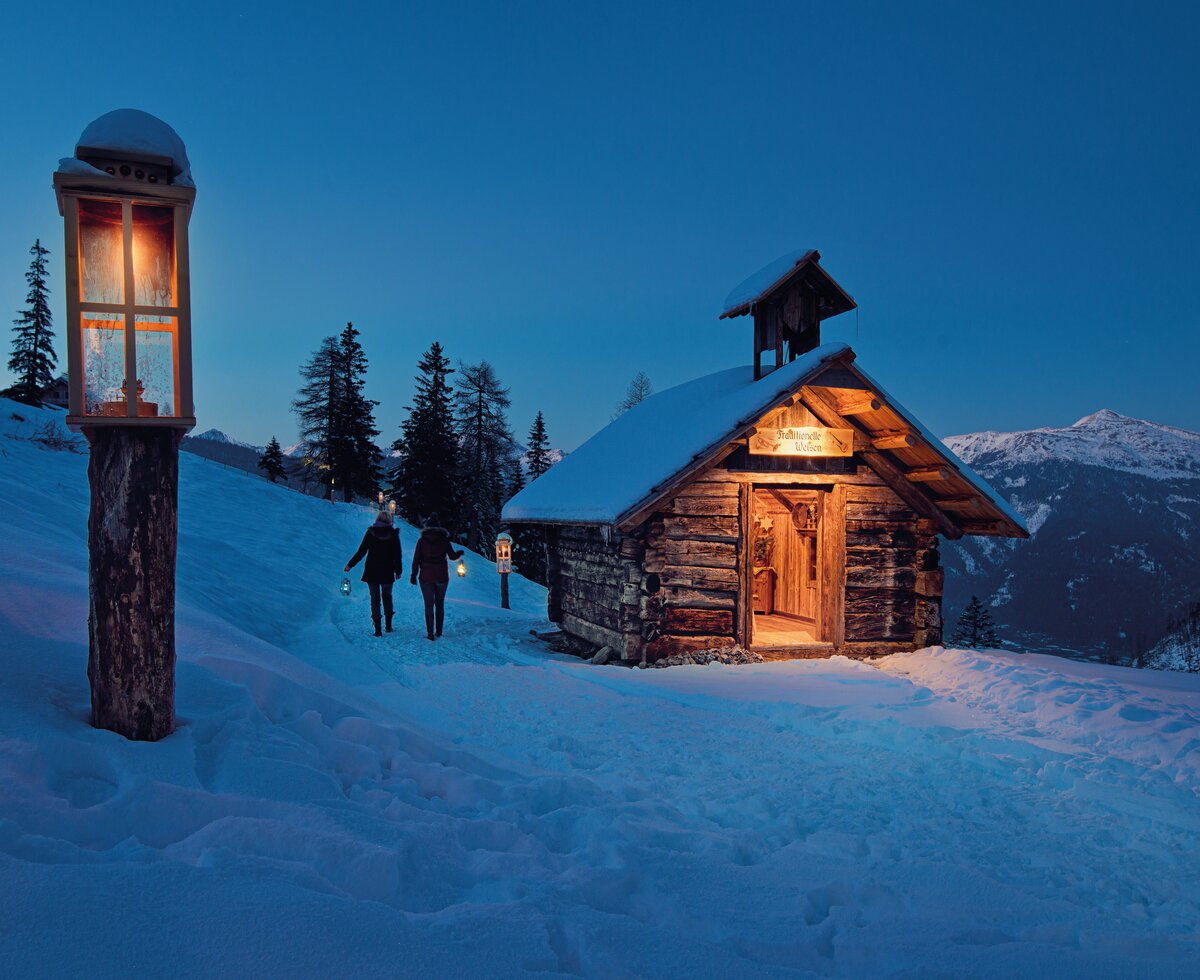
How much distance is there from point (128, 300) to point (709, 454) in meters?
7.68

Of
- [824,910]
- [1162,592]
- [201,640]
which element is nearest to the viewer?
[824,910]

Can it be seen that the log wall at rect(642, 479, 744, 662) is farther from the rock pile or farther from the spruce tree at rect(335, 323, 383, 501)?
the spruce tree at rect(335, 323, 383, 501)

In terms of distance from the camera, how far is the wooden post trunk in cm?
371

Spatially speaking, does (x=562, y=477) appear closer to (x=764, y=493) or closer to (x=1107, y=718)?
(x=764, y=493)

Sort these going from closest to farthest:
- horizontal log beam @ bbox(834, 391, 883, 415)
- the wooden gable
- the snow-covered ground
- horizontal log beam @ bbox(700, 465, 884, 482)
Result: the snow-covered ground < the wooden gable < horizontal log beam @ bbox(834, 391, 883, 415) < horizontal log beam @ bbox(700, 465, 884, 482)

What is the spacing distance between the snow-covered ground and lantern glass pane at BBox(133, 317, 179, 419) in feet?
5.39

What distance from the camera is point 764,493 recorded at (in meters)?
17.9

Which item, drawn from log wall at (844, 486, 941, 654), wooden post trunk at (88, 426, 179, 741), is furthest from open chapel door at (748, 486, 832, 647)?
wooden post trunk at (88, 426, 179, 741)

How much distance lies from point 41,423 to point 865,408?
2680 centimetres

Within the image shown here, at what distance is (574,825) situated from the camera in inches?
159

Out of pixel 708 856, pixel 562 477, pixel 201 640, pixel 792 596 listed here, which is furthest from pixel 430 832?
pixel 792 596

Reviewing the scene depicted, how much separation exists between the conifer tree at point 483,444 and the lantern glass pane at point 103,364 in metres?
39.4

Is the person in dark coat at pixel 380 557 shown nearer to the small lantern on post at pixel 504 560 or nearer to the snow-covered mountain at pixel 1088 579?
the small lantern on post at pixel 504 560

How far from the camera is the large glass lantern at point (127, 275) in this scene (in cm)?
371
